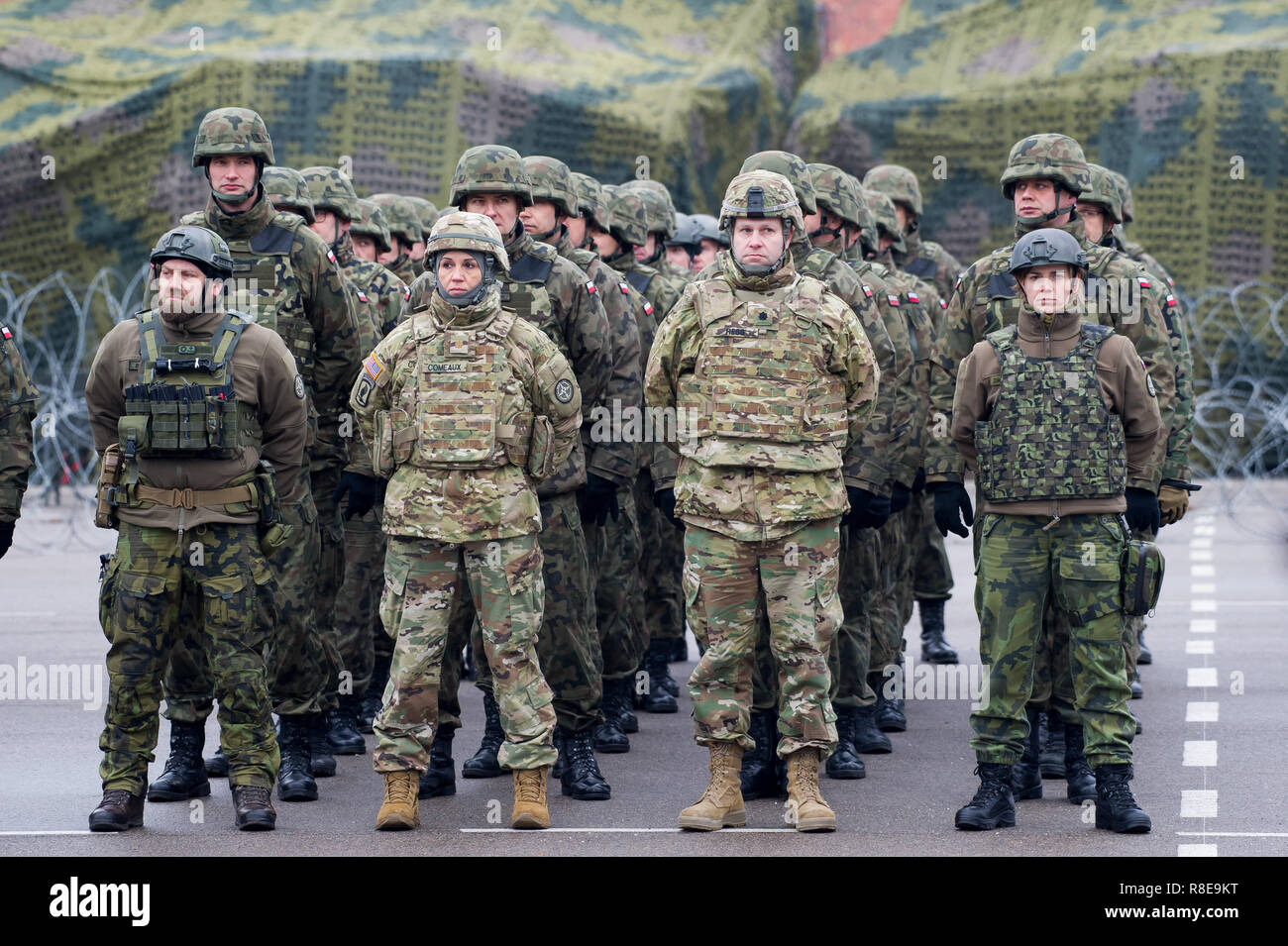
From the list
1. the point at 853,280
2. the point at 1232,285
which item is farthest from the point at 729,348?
the point at 1232,285

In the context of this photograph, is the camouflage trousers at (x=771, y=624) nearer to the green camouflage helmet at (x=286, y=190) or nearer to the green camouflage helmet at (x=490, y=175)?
the green camouflage helmet at (x=490, y=175)

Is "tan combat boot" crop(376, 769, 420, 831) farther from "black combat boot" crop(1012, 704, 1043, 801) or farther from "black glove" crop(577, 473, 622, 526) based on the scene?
"black combat boot" crop(1012, 704, 1043, 801)

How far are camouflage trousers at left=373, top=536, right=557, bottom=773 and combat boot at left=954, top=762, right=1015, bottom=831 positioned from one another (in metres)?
1.47

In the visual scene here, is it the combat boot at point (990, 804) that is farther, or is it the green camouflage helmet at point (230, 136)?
the green camouflage helmet at point (230, 136)

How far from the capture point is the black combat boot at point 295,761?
23.4 ft

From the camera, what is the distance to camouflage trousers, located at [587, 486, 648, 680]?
27.2 ft

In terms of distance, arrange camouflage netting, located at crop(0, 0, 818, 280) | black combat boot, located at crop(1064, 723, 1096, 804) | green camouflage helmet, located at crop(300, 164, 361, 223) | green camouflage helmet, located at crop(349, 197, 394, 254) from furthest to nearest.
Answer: camouflage netting, located at crop(0, 0, 818, 280)
green camouflage helmet, located at crop(349, 197, 394, 254)
green camouflage helmet, located at crop(300, 164, 361, 223)
black combat boot, located at crop(1064, 723, 1096, 804)

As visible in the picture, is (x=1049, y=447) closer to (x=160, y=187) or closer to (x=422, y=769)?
(x=422, y=769)

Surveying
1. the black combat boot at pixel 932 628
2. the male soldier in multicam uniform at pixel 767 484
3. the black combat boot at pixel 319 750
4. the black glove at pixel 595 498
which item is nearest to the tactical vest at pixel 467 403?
the male soldier in multicam uniform at pixel 767 484

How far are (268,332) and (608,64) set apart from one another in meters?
15.7

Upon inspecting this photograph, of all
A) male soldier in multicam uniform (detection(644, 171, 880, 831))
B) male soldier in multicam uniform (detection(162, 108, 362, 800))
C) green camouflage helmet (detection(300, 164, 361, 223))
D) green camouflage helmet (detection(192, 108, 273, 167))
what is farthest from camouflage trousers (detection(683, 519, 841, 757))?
green camouflage helmet (detection(300, 164, 361, 223))

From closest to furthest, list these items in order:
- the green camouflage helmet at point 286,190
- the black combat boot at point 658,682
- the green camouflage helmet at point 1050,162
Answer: the green camouflage helmet at point 1050,162, the green camouflage helmet at point 286,190, the black combat boot at point 658,682

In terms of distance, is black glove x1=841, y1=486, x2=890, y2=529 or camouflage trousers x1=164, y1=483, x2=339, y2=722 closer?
camouflage trousers x1=164, y1=483, x2=339, y2=722

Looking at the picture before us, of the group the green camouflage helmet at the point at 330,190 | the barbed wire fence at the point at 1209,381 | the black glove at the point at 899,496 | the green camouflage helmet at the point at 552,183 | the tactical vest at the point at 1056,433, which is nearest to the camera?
the tactical vest at the point at 1056,433
